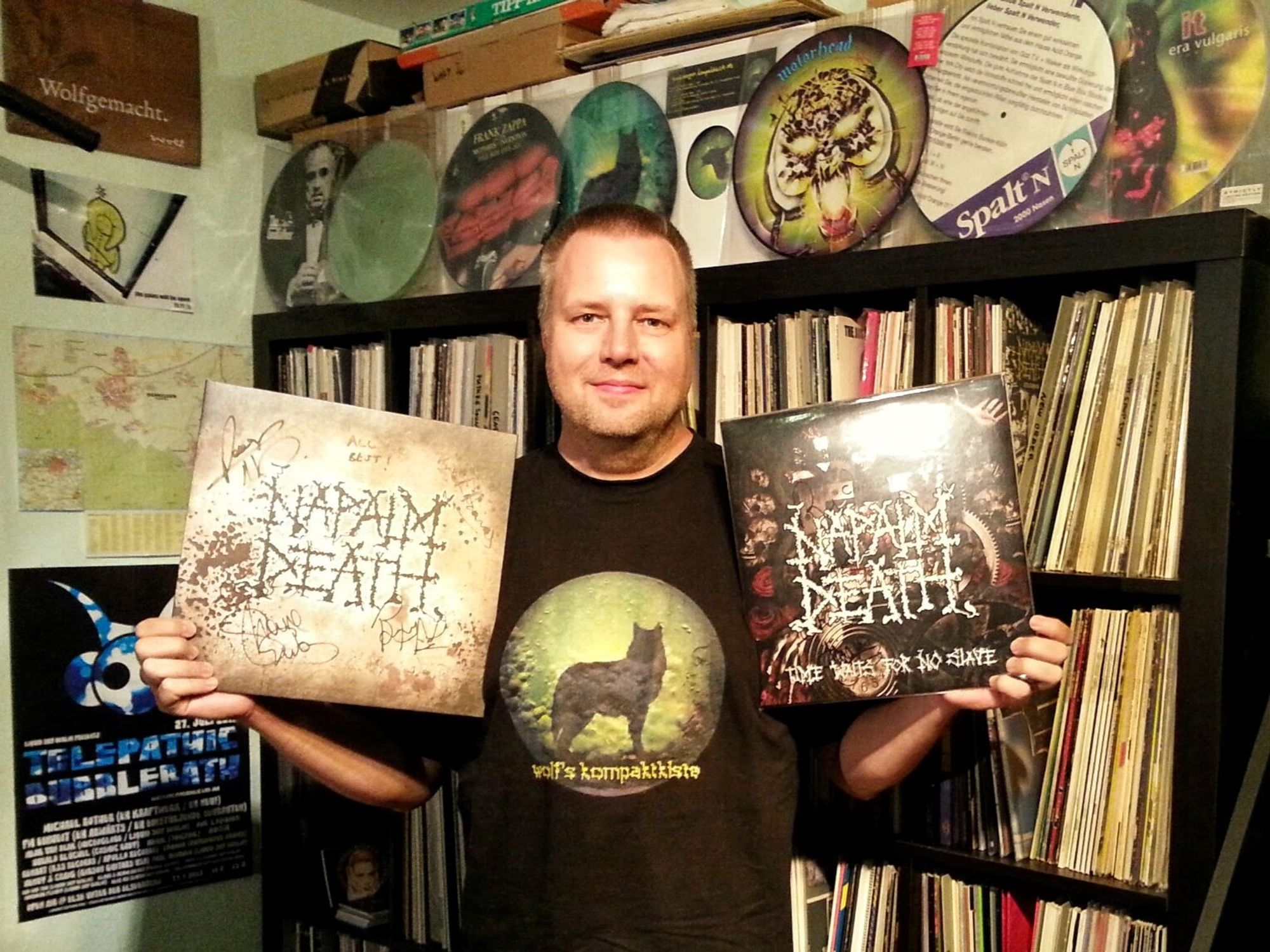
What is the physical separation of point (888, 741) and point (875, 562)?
8.7 inches

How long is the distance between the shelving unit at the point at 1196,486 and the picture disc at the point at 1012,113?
0.26 ft

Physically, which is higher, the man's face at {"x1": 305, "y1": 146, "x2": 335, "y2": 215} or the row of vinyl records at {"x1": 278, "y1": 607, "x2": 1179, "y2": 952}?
the man's face at {"x1": 305, "y1": 146, "x2": 335, "y2": 215}

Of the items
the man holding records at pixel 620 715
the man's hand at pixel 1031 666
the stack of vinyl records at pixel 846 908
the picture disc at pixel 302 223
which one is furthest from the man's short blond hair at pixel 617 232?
the picture disc at pixel 302 223

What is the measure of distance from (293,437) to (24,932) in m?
1.37

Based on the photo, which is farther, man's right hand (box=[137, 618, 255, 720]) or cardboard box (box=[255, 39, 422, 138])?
cardboard box (box=[255, 39, 422, 138])

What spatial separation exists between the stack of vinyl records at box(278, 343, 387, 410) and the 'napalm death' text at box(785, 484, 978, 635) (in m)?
1.07

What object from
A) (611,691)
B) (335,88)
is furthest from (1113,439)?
(335,88)

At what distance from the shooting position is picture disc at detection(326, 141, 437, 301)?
209cm

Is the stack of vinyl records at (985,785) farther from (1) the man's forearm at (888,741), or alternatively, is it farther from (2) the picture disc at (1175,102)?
(2) the picture disc at (1175,102)

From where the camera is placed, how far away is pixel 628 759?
1.29 metres

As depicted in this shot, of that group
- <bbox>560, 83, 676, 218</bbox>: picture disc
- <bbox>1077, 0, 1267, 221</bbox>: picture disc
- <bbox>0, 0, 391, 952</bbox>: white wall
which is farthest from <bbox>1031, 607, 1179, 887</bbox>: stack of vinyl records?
<bbox>0, 0, 391, 952</bbox>: white wall

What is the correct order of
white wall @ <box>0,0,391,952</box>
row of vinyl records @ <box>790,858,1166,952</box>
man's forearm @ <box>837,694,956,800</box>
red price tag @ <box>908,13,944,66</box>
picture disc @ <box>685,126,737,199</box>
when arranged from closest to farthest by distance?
man's forearm @ <box>837,694,956,800</box>
row of vinyl records @ <box>790,858,1166,952</box>
red price tag @ <box>908,13,944,66</box>
picture disc @ <box>685,126,737,199</box>
white wall @ <box>0,0,391,952</box>

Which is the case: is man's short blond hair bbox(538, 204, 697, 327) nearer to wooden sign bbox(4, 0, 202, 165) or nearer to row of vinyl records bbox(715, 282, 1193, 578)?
row of vinyl records bbox(715, 282, 1193, 578)

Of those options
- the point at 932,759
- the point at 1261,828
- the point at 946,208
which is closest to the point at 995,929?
the point at 932,759
